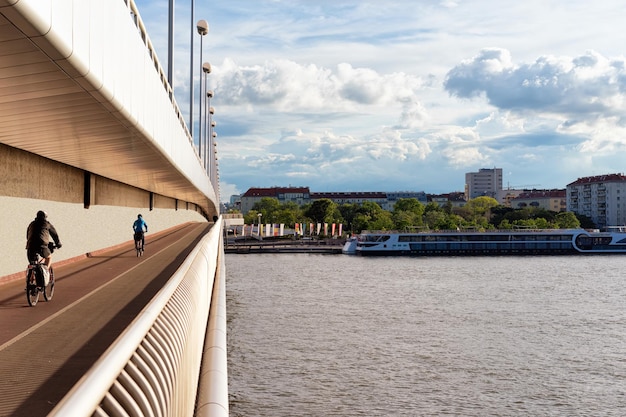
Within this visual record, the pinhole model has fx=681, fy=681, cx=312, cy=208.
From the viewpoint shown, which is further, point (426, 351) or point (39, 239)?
point (426, 351)

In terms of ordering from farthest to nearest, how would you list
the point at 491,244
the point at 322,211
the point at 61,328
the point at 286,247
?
the point at 322,211 → the point at 286,247 → the point at 491,244 → the point at 61,328

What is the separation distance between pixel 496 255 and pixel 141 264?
9694 cm

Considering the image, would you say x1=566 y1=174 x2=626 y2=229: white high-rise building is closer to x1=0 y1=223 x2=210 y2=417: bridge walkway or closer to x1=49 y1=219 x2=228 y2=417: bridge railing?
x1=0 y1=223 x2=210 y2=417: bridge walkway

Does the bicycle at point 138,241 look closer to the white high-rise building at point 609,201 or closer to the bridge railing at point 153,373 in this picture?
the bridge railing at point 153,373

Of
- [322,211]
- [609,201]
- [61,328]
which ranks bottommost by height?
[61,328]

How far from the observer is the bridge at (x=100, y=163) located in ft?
11.3

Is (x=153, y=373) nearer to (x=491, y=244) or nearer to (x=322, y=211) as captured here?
(x=491, y=244)

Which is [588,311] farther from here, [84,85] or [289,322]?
[84,85]

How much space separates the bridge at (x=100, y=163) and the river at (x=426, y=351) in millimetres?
6220

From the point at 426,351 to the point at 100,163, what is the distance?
→ 48.4 ft

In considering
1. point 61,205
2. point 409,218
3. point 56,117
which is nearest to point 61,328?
point 56,117

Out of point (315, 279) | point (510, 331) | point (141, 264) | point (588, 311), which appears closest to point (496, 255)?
point (315, 279)

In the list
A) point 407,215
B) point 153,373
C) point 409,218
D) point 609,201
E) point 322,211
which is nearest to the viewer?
point 153,373

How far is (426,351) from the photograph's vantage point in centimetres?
2725
